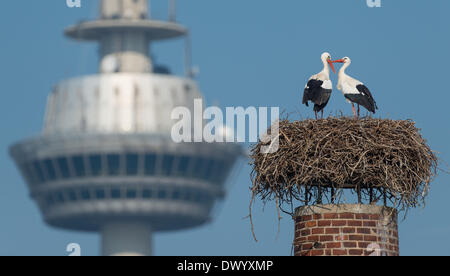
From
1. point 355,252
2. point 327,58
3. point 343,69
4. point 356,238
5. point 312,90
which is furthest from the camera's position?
point 327,58

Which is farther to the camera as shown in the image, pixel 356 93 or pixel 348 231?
pixel 356 93

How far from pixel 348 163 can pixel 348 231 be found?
126cm

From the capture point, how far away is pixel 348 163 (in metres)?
22.8

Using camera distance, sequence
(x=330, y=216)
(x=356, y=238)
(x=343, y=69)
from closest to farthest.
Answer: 1. (x=356, y=238)
2. (x=330, y=216)
3. (x=343, y=69)

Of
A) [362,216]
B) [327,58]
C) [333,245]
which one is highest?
[327,58]

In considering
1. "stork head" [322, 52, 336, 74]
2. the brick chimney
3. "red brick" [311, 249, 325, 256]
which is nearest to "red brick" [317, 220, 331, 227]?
the brick chimney

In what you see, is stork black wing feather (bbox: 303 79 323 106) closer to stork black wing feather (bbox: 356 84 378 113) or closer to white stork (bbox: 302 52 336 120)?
white stork (bbox: 302 52 336 120)

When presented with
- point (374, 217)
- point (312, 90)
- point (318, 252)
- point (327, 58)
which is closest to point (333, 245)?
point (318, 252)

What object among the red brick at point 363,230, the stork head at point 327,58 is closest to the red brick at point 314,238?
the red brick at point 363,230

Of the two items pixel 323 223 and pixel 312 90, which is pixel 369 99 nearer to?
pixel 312 90

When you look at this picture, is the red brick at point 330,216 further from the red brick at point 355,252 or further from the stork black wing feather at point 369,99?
the stork black wing feather at point 369,99

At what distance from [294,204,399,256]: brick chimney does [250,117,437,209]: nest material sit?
348 millimetres
